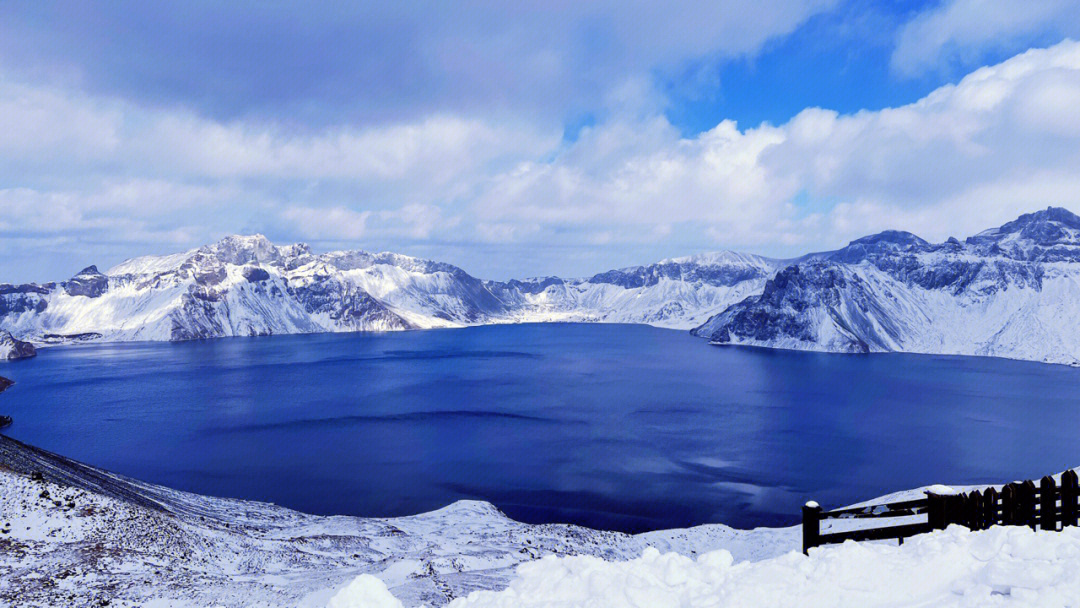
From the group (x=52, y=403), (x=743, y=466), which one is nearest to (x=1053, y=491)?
(x=743, y=466)

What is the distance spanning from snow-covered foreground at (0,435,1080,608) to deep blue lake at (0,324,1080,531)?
36.8ft

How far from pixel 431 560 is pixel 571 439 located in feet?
204

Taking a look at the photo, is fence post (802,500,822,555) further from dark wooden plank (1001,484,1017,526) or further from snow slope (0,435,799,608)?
snow slope (0,435,799,608)

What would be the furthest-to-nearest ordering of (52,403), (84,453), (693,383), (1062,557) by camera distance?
(693,383) < (52,403) < (84,453) < (1062,557)

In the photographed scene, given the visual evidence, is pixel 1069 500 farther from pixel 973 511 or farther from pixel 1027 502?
pixel 973 511

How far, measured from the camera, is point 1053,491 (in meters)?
12.9

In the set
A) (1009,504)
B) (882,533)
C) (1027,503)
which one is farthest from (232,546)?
(1027,503)

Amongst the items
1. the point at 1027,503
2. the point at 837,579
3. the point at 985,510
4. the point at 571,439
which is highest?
the point at 1027,503

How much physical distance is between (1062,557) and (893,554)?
2.66 meters

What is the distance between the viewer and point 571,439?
320 ft

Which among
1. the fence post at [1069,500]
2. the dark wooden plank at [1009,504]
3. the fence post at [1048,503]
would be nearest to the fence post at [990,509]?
the dark wooden plank at [1009,504]

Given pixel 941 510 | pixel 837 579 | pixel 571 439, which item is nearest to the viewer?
pixel 837 579

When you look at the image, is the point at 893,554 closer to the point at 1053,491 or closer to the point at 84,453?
the point at 1053,491

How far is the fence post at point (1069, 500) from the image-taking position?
1311cm
